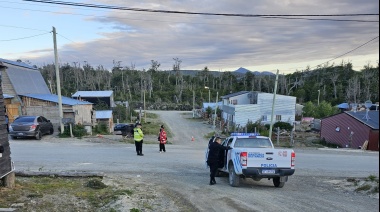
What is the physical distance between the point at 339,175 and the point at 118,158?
34.0ft

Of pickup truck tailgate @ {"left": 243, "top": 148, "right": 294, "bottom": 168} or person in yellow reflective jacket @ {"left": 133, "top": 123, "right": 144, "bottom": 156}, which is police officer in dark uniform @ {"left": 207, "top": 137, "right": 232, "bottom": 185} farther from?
person in yellow reflective jacket @ {"left": 133, "top": 123, "right": 144, "bottom": 156}

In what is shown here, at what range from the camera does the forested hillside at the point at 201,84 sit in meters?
98.0

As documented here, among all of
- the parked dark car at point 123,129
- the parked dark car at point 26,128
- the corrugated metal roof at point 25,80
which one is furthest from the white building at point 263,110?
the parked dark car at point 26,128

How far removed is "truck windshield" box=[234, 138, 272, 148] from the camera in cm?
1255

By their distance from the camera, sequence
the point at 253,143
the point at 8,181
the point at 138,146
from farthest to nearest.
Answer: the point at 138,146 < the point at 253,143 < the point at 8,181

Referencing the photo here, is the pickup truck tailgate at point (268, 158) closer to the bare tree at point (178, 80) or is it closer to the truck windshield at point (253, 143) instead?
the truck windshield at point (253, 143)

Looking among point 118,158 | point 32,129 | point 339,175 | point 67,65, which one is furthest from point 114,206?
point 67,65

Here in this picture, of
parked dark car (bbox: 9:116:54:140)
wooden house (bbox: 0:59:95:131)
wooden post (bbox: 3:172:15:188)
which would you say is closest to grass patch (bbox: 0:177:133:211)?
wooden post (bbox: 3:172:15:188)

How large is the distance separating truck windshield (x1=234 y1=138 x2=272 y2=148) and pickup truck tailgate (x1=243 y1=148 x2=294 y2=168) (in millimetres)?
1314

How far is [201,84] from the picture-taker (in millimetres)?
128625

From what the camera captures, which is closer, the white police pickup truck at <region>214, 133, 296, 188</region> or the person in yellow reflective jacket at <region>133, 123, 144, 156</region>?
the white police pickup truck at <region>214, 133, 296, 188</region>

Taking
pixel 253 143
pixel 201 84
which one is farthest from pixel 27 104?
pixel 201 84

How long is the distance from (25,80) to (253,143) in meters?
29.8

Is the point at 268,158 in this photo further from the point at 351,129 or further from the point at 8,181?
the point at 351,129
